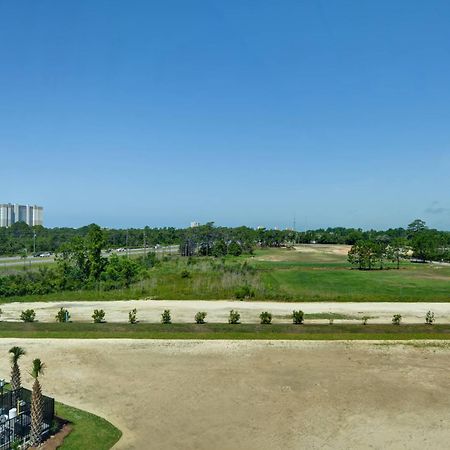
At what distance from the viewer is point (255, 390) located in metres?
22.8

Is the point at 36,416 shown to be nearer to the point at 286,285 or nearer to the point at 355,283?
the point at 286,285

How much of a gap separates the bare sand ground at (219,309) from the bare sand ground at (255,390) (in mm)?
7474

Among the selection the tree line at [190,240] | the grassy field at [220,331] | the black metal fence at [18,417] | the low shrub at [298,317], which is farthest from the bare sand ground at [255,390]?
the tree line at [190,240]

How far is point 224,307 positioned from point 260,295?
7031mm

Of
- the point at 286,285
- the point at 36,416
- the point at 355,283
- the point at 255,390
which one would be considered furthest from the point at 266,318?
the point at 355,283

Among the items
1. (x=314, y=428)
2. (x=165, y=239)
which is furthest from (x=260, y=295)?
(x=165, y=239)

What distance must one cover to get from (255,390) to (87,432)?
8414 millimetres

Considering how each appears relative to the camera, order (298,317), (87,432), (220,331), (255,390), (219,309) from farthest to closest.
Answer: (219,309) < (298,317) < (220,331) < (255,390) < (87,432)

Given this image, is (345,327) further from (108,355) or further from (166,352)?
(108,355)

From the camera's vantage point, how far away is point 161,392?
2252cm

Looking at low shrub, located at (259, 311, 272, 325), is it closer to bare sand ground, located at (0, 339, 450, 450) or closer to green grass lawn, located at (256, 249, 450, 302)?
bare sand ground, located at (0, 339, 450, 450)

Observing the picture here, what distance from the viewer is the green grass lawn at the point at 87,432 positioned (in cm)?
1711

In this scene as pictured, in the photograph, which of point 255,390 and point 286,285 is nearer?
point 255,390

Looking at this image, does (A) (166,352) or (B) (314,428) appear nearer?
(B) (314,428)
